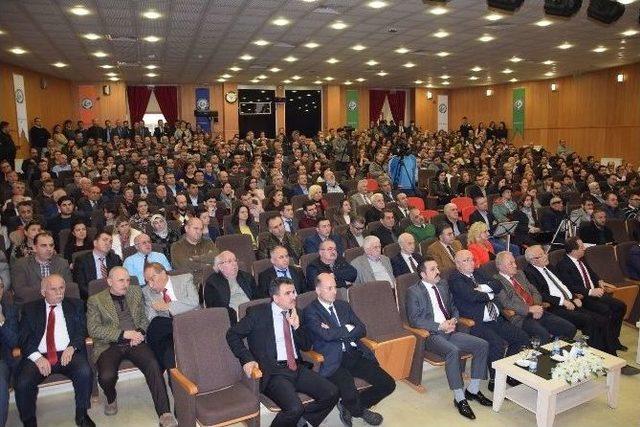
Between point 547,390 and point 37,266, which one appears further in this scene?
point 37,266

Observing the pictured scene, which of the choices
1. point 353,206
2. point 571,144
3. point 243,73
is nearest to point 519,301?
point 353,206

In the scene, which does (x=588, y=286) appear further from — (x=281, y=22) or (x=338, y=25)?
(x=281, y=22)

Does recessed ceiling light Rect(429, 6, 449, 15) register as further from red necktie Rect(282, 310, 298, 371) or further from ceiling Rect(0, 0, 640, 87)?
red necktie Rect(282, 310, 298, 371)

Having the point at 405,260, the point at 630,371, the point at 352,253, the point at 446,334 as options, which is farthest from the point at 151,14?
the point at 630,371

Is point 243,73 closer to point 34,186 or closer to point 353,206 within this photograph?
point 34,186

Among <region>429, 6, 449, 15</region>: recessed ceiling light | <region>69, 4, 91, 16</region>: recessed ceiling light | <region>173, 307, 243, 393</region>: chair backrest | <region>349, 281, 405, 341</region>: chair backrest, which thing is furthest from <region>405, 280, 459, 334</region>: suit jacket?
<region>69, 4, 91, 16</region>: recessed ceiling light

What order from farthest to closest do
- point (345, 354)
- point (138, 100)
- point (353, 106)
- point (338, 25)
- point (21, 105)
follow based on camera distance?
1. point (353, 106)
2. point (138, 100)
3. point (21, 105)
4. point (338, 25)
5. point (345, 354)

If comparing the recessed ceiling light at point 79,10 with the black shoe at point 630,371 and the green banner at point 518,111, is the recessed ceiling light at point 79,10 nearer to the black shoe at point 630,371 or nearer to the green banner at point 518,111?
the black shoe at point 630,371

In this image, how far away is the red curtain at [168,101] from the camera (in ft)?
67.7

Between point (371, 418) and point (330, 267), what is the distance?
1.73 m

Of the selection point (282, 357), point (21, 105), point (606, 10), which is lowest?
point (282, 357)

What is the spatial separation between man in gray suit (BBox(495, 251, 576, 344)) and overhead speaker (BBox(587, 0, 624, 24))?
3.88 meters

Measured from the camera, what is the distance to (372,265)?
5641 millimetres

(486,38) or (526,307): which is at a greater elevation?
(486,38)
